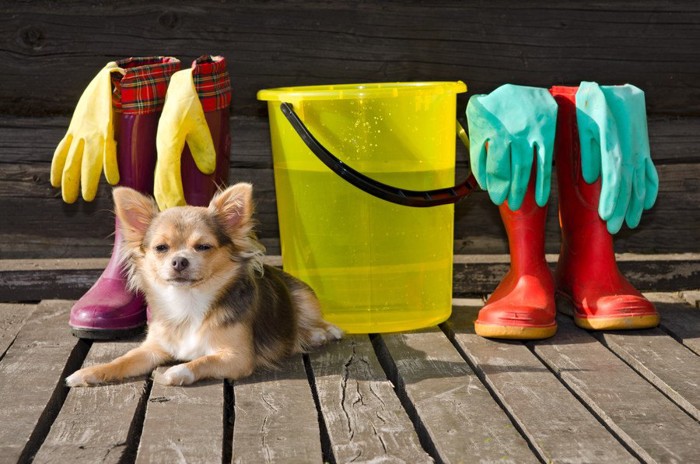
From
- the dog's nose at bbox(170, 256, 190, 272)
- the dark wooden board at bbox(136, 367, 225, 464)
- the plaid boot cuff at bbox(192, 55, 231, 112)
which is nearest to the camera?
the dark wooden board at bbox(136, 367, 225, 464)

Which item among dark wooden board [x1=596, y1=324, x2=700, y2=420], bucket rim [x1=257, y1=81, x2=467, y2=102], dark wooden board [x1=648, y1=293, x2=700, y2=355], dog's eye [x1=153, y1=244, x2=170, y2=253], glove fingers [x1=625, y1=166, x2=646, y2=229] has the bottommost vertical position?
dark wooden board [x1=648, y1=293, x2=700, y2=355]

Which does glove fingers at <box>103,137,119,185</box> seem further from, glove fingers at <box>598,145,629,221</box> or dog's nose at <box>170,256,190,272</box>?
glove fingers at <box>598,145,629,221</box>

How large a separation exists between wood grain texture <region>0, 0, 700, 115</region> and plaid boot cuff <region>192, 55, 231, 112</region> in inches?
22.5

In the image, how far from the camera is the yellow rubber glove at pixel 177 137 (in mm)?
3201

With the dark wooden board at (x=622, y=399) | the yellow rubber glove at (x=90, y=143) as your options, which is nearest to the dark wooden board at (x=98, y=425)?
the yellow rubber glove at (x=90, y=143)

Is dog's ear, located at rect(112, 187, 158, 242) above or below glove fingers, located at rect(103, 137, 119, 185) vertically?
below

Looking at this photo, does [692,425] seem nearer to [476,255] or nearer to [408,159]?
[408,159]

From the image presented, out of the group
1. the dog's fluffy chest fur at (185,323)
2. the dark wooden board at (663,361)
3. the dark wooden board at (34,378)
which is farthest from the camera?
the dog's fluffy chest fur at (185,323)

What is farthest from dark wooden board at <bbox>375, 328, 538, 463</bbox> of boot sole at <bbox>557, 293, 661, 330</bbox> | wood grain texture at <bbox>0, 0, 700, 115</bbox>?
wood grain texture at <bbox>0, 0, 700, 115</bbox>

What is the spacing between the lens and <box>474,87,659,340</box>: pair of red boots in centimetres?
335

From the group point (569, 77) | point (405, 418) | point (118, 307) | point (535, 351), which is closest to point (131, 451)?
point (405, 418)

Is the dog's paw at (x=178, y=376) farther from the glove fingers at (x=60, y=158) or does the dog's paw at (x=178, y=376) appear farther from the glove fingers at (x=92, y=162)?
the glove fingers at (x=60, y=158)

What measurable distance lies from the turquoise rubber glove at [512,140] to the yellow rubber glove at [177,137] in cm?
89

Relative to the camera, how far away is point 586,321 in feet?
11.2
